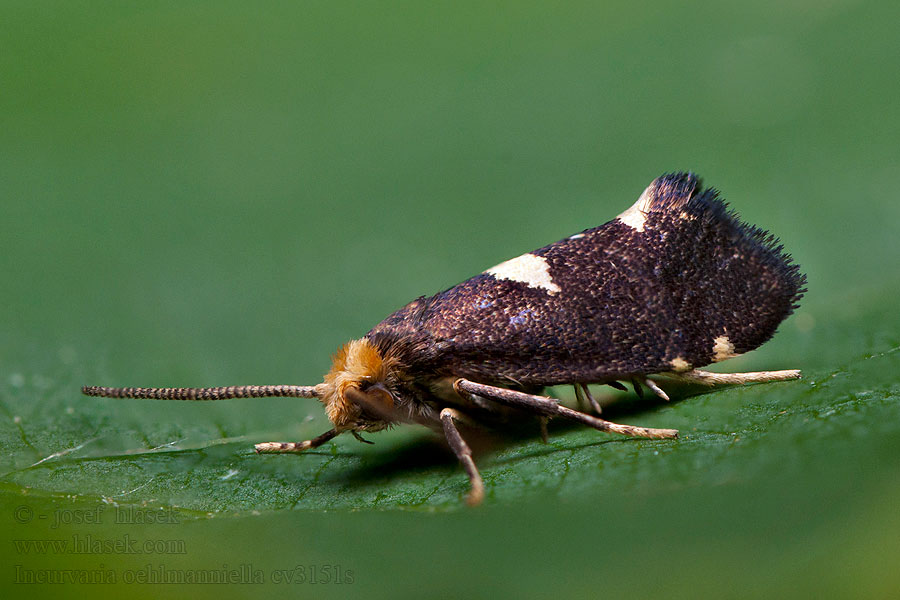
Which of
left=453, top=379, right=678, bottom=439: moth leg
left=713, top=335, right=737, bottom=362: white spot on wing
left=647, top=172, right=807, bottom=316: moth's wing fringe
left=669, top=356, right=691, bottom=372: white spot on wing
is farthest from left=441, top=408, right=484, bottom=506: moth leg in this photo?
left=647, top=172, right=807, bottom=316: moth's wing fringe

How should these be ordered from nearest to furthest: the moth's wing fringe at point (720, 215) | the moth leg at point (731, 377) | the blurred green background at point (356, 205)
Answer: the blurred green background at point (356, 205) → the moth leg at point (731, 377) → the moth's wing fringe at point (720, 215)

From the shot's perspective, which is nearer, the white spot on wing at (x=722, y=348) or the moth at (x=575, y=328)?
the moth at (x=575, y=328)

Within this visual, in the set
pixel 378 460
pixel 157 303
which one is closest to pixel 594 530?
pixel 378 460

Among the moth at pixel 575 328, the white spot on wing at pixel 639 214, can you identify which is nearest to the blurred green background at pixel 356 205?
the moth at pixel 575 328

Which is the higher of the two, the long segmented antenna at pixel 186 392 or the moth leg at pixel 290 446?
the long segmented antenna at pixel 186 392

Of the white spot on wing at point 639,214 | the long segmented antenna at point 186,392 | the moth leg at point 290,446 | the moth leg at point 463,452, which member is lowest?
the moth leg at point 463,452

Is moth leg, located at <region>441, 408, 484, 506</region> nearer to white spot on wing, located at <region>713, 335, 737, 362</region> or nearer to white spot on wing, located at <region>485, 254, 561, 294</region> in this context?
white spot on wing, located at <region>485, 254, 561, 294</region>

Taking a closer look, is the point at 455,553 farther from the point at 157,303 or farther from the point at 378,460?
the point at 157,303

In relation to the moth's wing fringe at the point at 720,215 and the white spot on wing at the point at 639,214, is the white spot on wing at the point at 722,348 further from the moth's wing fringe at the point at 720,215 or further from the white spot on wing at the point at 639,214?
the white spot on wing at the point at 639,214

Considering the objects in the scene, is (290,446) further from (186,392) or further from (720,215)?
(720,215)
